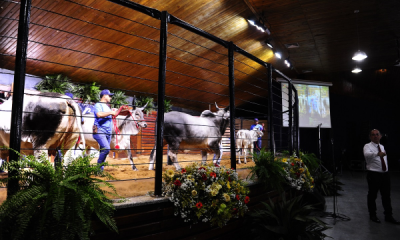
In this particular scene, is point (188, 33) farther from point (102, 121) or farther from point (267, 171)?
point (267, 171)

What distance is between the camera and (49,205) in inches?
66.4

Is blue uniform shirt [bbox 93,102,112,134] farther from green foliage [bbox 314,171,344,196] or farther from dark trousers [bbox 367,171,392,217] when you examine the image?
green foliage [bbox 314,171,344,196]

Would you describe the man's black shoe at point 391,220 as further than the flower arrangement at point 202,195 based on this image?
Yes

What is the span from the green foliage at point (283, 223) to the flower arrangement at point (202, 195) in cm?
58

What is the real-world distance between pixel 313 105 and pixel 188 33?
686 cm

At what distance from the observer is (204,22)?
8.52 m

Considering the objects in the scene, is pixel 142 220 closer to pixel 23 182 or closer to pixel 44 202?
pixel 44 202

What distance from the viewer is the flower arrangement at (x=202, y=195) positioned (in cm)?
246

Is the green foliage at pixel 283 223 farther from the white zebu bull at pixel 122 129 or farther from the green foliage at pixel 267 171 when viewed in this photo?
the white zebu bull at pixel 122 129

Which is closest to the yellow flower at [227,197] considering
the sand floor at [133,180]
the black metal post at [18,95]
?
the sand floor at [133,180]

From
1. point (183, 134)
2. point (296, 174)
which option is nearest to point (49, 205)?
point (296, 174)

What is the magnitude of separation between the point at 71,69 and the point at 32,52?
1466mm

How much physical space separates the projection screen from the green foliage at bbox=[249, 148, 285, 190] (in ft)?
28.4

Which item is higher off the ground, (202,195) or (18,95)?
(18,95)
